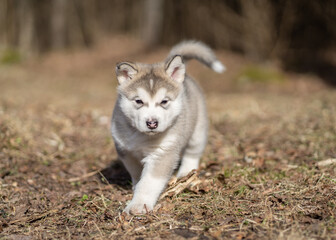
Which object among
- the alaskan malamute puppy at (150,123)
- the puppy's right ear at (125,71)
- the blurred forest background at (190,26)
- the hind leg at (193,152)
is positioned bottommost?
the blurred forest background at (190,26)

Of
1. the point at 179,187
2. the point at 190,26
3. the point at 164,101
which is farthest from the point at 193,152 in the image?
the point at 190,26

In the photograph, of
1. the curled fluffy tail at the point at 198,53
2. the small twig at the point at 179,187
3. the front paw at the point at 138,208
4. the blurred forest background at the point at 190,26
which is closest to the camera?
the front paw at the point at 138,208

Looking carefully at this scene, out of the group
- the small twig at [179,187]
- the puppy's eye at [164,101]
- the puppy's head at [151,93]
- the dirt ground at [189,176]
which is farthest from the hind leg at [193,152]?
the puppy's eye at [164,101]

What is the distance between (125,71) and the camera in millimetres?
4281

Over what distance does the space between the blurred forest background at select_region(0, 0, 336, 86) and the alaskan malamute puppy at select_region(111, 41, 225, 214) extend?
31.5 feet

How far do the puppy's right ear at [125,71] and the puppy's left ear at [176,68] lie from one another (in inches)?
14.6

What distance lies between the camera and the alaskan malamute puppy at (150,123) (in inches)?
152

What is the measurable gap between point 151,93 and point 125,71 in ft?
1.66

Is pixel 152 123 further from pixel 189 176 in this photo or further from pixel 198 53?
pixel 198 53

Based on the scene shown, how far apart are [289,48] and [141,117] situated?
12.5 meters

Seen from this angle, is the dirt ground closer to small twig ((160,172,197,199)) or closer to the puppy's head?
small twig ((160,172,197,199))

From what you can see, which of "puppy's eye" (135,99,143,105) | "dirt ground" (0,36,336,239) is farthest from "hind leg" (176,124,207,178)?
"puppy's eye" (135,99,143,105)

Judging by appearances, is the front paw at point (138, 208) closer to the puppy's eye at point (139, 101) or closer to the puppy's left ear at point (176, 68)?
the puppy's eye at point (139, 101)

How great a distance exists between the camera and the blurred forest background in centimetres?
1327
